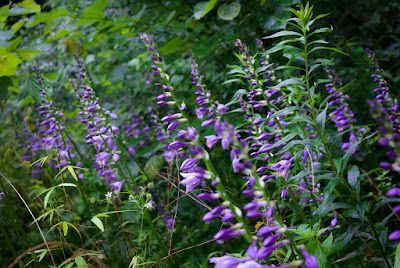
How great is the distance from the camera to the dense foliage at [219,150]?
1611 millimetres

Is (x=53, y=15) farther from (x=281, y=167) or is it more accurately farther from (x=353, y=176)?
(x=353, y=176)

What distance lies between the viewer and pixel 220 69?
14.1 feet

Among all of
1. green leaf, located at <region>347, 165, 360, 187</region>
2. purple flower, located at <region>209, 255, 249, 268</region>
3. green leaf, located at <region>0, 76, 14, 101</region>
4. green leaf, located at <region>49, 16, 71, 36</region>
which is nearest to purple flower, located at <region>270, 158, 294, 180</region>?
green leaf, located at <region>347, 165, 360, 187</region>

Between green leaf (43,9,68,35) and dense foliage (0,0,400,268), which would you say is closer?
dense foliage (0,0,400,268)

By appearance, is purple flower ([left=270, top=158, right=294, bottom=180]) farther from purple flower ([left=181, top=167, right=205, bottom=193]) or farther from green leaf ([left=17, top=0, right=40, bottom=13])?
green leaf ([left=17, top=0, right=40, bottom=13])

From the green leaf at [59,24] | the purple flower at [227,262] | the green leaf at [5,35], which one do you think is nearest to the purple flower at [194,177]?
the purple flower at [227,262]

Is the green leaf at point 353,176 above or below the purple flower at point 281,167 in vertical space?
below

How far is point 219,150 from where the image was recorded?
3.66 meters

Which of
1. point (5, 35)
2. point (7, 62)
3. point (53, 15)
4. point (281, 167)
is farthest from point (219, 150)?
point (53, 15)

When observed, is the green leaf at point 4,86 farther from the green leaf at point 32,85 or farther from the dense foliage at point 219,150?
the green leaf at point 32,85

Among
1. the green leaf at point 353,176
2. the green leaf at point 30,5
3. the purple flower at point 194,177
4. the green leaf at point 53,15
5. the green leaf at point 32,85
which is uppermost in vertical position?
the green leaf at point 30,5

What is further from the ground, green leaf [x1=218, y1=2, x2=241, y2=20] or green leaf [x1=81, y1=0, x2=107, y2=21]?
green leaf [x1=81, y1=0, x2=107, y2=21]

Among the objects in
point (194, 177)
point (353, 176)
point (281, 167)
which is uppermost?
point (194, 177)

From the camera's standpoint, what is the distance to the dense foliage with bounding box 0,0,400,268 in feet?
5.29
